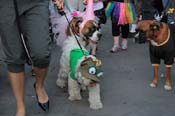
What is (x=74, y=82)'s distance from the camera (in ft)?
15.6

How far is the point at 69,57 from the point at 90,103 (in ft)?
2.16

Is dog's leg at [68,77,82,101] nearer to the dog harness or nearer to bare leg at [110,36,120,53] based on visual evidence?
the dog harness

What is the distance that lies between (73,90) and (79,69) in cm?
39

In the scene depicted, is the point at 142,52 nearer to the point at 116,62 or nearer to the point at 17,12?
the point at 116,62

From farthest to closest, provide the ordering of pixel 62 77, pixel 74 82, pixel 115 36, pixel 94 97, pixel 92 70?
pixel 115 36, pixel 62 77, pixel 74 82, pixel 94 97, pixel 92 70

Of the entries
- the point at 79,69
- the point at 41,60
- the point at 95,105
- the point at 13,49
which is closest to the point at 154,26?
the point at 79,69

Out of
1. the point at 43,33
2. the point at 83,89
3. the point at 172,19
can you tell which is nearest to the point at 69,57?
the point at 83,89

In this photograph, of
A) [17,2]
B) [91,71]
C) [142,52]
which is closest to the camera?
[17,2]

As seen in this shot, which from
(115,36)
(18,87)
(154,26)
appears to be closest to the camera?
(18,87)

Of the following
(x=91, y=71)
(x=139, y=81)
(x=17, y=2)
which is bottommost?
(x=139, y=81)

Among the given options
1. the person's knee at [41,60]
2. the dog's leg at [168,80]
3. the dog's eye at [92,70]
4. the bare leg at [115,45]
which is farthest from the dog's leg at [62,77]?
the bare leg at [115,45]

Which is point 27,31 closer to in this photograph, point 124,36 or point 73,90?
point 73,90

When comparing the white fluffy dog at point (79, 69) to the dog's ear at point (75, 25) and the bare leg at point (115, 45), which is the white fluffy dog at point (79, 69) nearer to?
the dog's ear at point (75, 25)

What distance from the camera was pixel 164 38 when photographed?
4996mm
